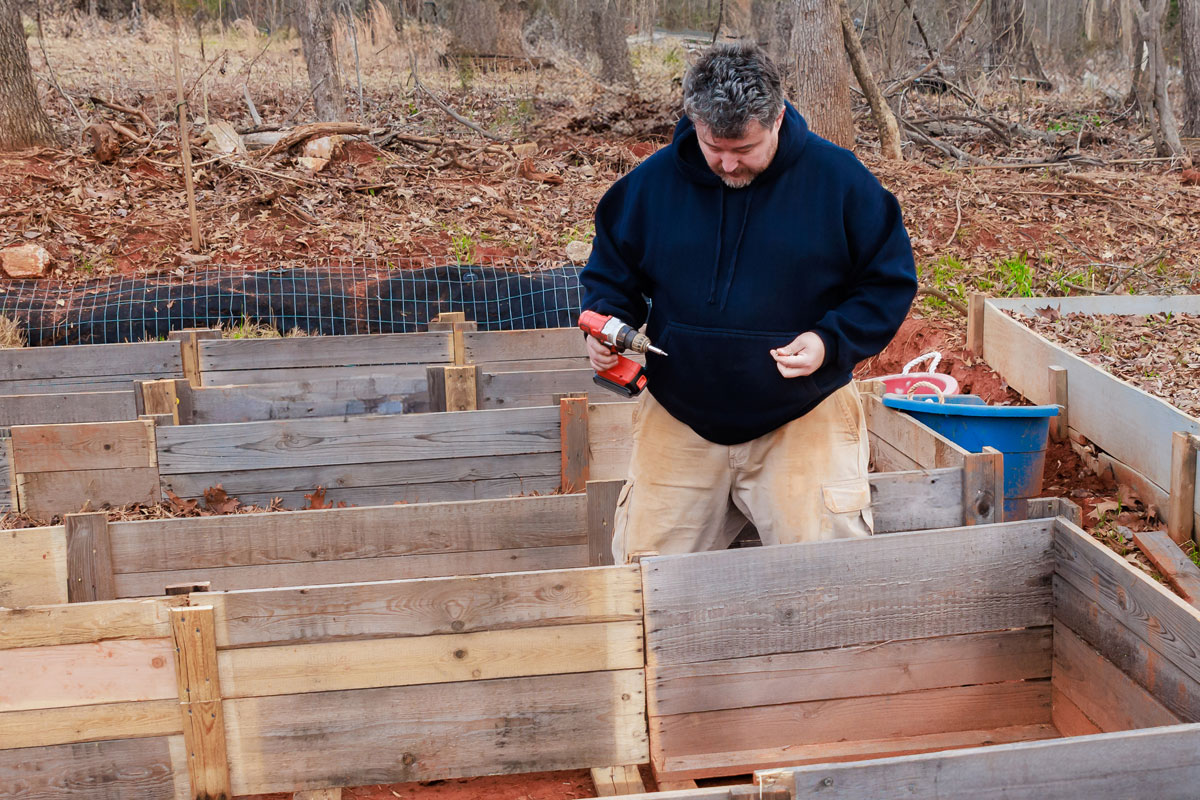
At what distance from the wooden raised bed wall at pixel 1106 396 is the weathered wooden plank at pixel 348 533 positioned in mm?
2883

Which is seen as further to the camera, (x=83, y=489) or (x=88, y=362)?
(x=88, y=362)

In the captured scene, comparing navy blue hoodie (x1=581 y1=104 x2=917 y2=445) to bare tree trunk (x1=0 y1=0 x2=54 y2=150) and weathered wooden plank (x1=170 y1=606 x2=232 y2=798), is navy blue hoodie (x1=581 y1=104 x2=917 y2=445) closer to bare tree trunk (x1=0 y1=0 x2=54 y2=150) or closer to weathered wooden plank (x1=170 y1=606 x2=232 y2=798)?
weathered wooden plank (x1=170 y1=606 x2=232 y2=798)

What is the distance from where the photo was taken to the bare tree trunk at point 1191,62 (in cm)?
1363

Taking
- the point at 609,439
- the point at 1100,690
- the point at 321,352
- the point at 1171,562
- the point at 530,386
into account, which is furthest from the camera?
the point at 321,352

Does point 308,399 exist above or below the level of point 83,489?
above

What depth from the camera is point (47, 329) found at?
8.36 metres

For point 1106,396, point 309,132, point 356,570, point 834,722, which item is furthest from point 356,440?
point 309,132

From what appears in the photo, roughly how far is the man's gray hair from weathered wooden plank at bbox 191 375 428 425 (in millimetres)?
3532

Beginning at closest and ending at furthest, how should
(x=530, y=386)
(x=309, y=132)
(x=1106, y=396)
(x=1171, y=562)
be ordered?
A: (x=1171, y=562) < (x=1106, y=396) < (x=530, y=386) < (x=309, y=132)

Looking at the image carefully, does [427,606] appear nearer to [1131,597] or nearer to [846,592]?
[846,592]

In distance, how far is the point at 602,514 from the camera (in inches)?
161

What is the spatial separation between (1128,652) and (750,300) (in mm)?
1489

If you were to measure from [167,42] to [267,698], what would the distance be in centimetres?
1984

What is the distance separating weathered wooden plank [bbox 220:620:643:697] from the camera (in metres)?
2.93
